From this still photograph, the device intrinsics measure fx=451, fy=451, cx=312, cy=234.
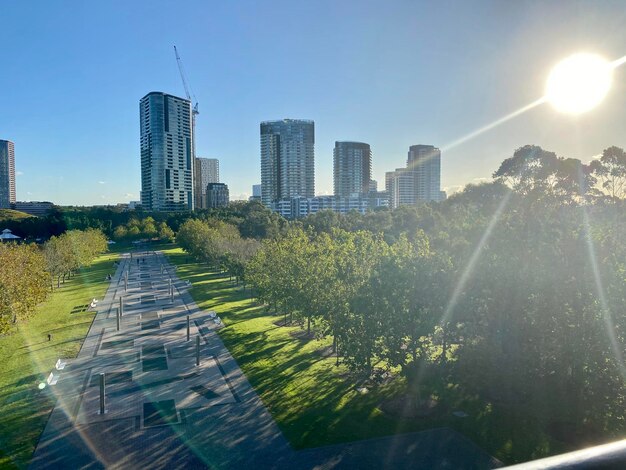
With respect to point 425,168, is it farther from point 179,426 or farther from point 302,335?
point 179,426

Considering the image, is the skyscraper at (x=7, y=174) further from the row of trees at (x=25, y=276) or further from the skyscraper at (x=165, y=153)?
the row of trees at (x=25, y=276)

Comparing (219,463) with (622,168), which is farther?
(622,168)

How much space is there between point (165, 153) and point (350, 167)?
62479 millimetres

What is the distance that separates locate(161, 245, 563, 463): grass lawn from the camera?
1418 cm

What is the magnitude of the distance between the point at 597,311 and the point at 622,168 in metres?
23.7

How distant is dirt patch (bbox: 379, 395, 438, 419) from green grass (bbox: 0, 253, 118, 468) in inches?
451

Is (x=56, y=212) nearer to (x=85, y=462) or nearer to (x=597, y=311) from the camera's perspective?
(x=85, y=462)

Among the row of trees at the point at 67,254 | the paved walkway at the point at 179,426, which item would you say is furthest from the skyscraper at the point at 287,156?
the paved walkway at the point at 179,426

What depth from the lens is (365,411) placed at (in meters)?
16.2

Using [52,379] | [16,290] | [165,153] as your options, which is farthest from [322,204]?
[52,379]

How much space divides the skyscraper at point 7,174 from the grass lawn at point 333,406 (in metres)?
190

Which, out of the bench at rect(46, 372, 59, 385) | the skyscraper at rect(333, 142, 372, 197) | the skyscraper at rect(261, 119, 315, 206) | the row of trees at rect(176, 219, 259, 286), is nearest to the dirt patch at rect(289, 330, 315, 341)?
the row of trees at rect(176, 219, 259, 286)

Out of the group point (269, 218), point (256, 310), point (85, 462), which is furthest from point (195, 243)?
point (85, 462)

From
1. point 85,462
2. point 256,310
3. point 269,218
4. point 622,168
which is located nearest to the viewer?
point 85,462
